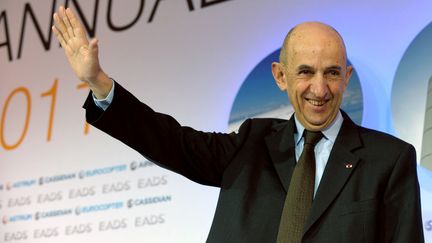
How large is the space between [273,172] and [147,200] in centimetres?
157

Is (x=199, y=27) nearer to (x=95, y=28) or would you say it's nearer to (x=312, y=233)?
(x=95, y=28)

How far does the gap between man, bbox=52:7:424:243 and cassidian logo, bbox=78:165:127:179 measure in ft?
5.24

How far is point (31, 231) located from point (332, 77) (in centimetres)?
232

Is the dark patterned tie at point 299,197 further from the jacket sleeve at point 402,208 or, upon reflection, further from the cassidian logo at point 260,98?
the cassidian logo at point 260,98

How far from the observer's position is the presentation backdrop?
2385mm

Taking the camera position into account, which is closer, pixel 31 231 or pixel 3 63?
pixel 31 231

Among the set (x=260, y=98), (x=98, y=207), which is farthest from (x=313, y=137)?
(x=98, y=207)

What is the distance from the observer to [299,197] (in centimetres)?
139

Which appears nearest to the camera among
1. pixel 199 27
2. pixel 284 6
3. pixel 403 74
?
pixel 403 74

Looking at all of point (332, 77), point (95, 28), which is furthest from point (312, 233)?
point (95, 28)

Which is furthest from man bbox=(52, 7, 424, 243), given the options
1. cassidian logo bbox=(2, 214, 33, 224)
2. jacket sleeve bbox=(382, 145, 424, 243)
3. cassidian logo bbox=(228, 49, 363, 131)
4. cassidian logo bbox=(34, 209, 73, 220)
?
cassidian logo bbox=(2, 214, 33, 224)

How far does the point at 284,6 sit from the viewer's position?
9.08 feet

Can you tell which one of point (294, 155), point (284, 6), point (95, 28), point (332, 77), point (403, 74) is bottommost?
point (294, 155)

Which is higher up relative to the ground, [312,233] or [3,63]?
[3,63]
